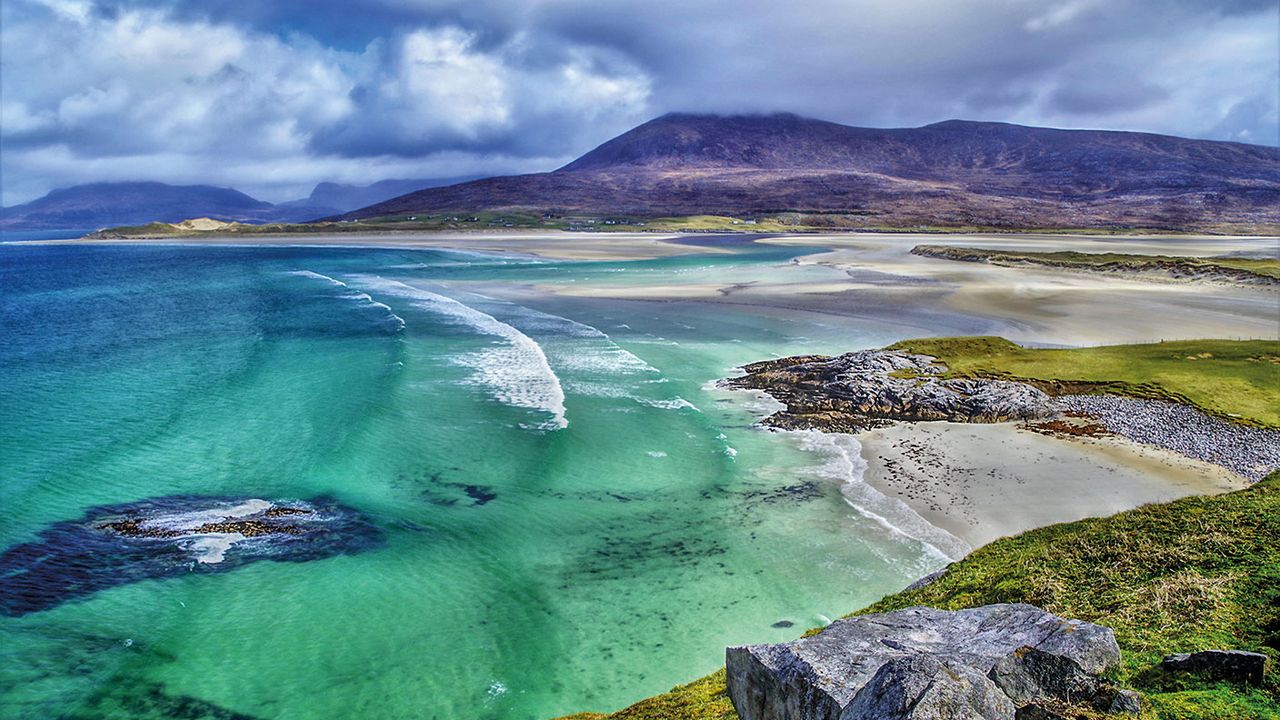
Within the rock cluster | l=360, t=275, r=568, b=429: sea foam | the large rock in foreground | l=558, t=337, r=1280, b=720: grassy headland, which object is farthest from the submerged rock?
the rock cluster

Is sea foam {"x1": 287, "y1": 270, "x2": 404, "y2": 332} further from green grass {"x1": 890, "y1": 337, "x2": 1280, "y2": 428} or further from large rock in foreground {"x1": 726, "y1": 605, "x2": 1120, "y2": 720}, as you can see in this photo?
large rock in foreground {"x1": 726, "y1": 605, "x2": 1120, "y2": 720}

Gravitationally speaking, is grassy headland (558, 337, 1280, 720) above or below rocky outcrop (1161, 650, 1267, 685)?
below

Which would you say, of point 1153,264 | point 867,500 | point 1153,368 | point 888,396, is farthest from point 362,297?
point 1153,264

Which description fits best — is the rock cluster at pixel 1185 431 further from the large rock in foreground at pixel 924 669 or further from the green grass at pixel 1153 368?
the large rock in foreground at pixel 924 669

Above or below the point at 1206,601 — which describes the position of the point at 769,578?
below

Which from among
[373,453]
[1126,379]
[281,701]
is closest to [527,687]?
[281,701]

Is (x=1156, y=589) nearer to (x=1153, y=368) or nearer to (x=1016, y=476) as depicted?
(x=1016, y=476)

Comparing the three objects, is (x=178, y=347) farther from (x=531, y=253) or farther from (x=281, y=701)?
(x=531, y=253)
